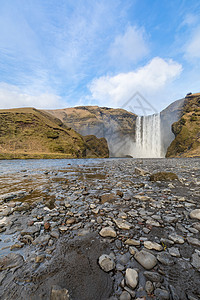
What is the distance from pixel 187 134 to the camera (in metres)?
65.9

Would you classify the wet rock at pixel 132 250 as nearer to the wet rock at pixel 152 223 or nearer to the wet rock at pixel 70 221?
the wet rock at pixel 152 223

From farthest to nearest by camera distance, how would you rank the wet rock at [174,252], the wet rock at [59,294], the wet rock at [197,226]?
the wet rock at [197,226]
the wet rock at [174,252]
the wet rock at [59,294]

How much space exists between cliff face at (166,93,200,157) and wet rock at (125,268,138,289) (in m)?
68.4

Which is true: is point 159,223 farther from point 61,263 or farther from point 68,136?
point 68,136

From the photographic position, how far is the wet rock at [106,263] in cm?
186

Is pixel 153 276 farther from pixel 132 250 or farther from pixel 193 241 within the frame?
pixel 193 241

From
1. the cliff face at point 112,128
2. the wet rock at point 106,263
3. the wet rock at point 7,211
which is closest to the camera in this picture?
the wet rock at point 106,263

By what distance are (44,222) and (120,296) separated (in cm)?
250

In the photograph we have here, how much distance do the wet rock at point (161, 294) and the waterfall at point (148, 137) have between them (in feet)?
275

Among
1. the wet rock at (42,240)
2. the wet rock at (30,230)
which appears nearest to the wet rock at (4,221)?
the wet rock at (30,230)

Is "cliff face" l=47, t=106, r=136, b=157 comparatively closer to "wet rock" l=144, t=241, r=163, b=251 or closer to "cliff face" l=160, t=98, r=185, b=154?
"cliff face" l=160, t=98, r=185, b=154

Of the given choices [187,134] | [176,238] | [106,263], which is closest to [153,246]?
[176,238]

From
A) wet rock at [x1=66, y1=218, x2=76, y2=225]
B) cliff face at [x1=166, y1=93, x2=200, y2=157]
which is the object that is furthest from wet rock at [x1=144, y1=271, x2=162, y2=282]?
cliff face at [x1=166, y1=93, x2=200, y2=157]

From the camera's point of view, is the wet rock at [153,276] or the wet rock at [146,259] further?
the wet rock at [146,259]
